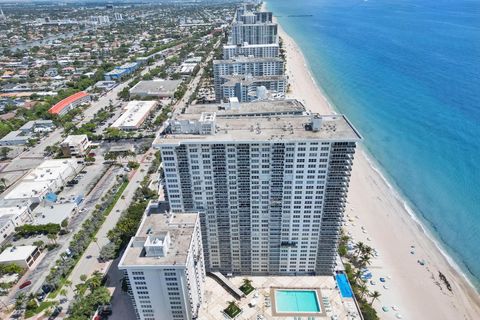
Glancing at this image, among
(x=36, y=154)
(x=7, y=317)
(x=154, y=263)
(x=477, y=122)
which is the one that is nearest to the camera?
(x=154, y=263)

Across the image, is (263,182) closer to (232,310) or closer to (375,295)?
(232,310)

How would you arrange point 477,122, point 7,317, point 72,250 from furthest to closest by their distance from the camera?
point 477,122
point 72,250
point 7,317

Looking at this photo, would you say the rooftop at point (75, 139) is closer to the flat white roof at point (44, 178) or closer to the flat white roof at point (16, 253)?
the flat white roof at point (44, 178)

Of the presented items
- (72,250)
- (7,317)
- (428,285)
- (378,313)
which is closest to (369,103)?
(428,285)

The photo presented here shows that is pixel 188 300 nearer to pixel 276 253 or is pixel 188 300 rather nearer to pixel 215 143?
pixel 276 253

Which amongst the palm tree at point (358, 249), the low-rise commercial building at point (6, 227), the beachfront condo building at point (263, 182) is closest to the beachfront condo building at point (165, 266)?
the beachfront condo building at point (263, 182)

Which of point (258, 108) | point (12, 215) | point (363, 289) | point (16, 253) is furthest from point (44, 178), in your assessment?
point (363, 289)
